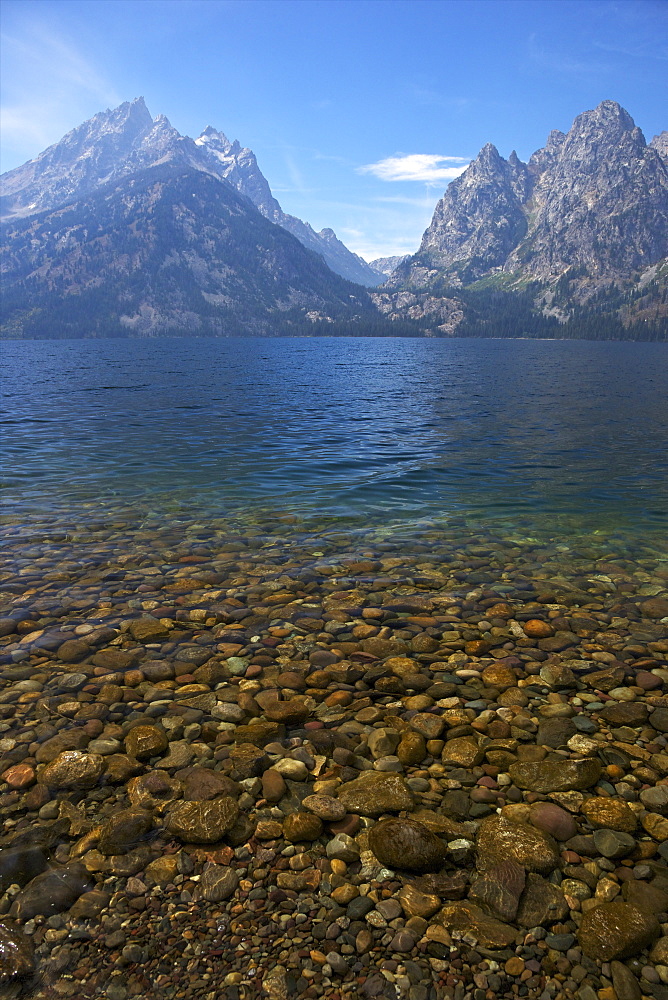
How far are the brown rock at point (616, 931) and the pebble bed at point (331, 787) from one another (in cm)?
2

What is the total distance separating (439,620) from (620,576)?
6.10 meters

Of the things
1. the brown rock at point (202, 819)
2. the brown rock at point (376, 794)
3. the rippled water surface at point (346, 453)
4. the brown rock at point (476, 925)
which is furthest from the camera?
the rippled water surface at point (346, 453)

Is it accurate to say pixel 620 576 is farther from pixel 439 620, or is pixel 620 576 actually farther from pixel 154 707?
pixel 154 707

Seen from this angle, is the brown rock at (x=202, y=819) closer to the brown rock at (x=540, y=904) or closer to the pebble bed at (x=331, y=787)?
the pebble bed at (x=331, y=787)

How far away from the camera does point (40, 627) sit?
10742mm

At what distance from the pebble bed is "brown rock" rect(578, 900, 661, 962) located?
2 cm

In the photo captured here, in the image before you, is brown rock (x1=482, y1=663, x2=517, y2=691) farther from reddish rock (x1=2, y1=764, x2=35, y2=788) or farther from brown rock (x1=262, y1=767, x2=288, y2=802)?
reddish rock (x1=2, y1=764, x2=35, y2=788)

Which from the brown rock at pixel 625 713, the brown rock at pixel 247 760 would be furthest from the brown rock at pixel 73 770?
the brown rock at pixel 625 713

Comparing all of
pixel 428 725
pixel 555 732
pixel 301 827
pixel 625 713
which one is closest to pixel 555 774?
pixel 555 732

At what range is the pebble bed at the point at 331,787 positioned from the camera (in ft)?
14.8

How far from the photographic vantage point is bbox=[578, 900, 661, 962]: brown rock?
178 inches

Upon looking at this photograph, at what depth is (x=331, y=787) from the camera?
6.67 metres

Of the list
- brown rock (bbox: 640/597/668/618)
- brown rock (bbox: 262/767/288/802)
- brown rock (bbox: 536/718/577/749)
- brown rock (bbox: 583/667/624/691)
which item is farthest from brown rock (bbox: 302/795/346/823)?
brown rock (bbox: 640/597/668/618)

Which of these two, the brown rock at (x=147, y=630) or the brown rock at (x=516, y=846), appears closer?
the brown rock at (x=516, y=846)
